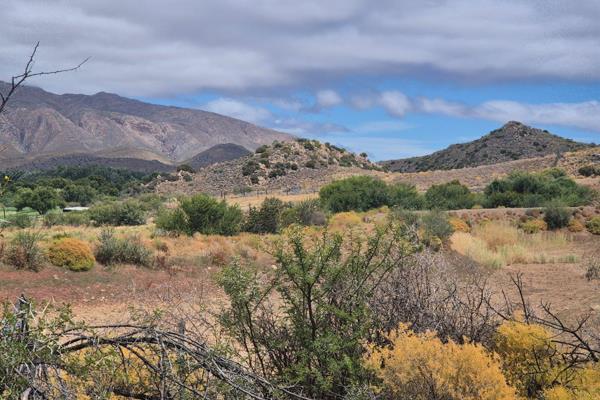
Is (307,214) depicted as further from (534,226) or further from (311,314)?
(311,314)

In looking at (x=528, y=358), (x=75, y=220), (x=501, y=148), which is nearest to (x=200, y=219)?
(x=75, y=220)

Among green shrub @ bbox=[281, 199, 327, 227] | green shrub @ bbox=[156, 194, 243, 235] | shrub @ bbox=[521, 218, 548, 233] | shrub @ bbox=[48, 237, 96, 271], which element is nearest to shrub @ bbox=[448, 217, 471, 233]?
shrub @ bbox=[521, 218, 548, 233]

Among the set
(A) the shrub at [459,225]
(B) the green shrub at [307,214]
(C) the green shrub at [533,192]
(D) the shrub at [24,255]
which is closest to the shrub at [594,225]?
(C) the green shrub at [533,192]

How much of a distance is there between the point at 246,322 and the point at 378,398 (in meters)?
1.80

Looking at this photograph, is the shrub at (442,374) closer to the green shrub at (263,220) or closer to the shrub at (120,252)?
the shrub at (120,252)

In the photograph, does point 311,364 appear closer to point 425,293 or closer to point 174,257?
point 425,293

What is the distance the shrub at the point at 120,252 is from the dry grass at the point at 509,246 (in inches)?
529

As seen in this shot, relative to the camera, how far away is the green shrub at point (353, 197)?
1756 inches

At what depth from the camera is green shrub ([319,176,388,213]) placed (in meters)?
44.6

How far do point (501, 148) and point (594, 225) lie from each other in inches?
2926

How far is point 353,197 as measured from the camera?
45094 millimetres

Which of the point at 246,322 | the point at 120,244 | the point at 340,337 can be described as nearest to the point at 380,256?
the point at 340,337

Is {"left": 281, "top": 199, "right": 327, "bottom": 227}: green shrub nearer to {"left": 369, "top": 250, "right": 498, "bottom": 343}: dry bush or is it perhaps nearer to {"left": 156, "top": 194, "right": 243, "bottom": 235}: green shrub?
{"left": 156, "top": 194, "right": 243, "bottom": 235}: green shrub

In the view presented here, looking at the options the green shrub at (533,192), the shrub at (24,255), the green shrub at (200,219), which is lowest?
the shrub at (24,255)
